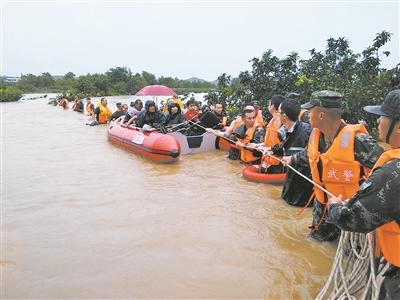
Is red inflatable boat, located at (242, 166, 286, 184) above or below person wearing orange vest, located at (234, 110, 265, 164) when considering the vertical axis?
below

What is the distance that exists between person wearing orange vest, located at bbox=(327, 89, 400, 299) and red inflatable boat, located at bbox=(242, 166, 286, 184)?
406 cm

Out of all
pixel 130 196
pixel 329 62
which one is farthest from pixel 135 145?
pixel 329 62

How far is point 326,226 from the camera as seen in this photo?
155 inches

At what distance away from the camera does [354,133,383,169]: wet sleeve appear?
314 cm

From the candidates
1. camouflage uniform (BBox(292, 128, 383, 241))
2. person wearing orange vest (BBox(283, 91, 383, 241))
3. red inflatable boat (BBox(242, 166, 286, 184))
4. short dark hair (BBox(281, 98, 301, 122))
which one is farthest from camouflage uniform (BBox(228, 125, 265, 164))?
person wearing orange vest (BBox(283, 91, 383, 241))

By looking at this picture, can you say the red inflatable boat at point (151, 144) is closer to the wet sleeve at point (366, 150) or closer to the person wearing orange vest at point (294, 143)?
the person wearing orange vest at point (294, 143)

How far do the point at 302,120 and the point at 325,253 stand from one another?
94.7 inches

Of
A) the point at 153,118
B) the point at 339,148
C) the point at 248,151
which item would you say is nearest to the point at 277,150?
the point at 248,151

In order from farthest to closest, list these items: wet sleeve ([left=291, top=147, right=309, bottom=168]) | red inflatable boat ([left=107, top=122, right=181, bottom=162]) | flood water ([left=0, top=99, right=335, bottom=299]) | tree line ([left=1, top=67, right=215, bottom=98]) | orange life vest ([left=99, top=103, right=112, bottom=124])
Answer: tree line ([left=1, top=67, right=215, bottom=98]) < orange life vest ([left=99, top=103, right=112, bottom=124]) < red inflatable boat ([left=107, top=122, right=181, bottom=162]) < wet sleeve ([left=291, top=147, right=309, bottom=168]) < flood water ([left=0, top=99, right=335, bottom=299])

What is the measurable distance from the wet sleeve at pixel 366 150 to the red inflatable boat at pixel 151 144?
207 inches

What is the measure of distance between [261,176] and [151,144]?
121 inches

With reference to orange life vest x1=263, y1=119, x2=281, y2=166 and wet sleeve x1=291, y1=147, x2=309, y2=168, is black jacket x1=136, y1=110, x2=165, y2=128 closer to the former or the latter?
orange life vest x1=263, y1=119, x2=281, y2=166

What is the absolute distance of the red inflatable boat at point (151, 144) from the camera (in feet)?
27.1

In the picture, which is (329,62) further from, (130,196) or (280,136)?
(130,196)
